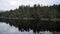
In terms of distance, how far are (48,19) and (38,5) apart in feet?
8.04

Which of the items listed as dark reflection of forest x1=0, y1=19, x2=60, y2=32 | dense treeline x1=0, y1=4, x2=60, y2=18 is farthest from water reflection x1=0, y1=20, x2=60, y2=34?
dense treeline x1=0, y1=4, x2=60, y2=18

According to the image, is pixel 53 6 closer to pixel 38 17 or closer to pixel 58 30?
pixel 38 17

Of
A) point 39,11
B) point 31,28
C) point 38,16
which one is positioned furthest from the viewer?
point 39,11

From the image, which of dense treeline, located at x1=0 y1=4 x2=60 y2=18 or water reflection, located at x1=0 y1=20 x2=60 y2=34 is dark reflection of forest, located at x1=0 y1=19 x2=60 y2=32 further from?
dense treeline, located at x1=0 y1=4 x2=60 y2=18

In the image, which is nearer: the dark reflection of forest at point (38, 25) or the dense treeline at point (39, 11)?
the dark reflection of forest at point (38, 25)

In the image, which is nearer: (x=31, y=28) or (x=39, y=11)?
(x=31, y=28)

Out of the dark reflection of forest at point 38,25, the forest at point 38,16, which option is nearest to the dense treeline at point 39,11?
the forest at point 38,16

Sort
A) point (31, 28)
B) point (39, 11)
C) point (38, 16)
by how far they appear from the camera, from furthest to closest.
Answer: point (39, 11) < point (38, 16) < point (31, 28)

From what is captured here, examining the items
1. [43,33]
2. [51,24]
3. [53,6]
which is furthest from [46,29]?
[53,6]

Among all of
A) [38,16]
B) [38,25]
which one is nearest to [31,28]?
[38,25]

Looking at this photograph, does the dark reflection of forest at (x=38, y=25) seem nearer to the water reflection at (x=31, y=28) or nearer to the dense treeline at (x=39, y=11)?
the water reflection at (x=31, y=28)

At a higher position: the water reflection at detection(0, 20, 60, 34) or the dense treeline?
the dense treeline

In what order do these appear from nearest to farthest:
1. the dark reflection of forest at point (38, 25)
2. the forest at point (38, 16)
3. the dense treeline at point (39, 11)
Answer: the dark reflection of forest at point (38, 25) < the forest at point (38, 16) < the dense treeline at point (39, 11)

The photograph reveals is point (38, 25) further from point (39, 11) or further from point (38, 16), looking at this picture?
point (39, 11)
